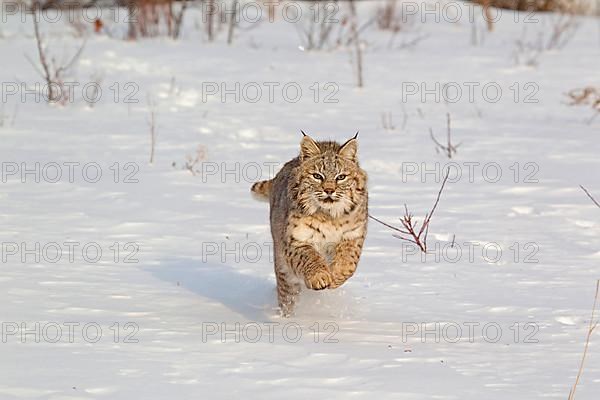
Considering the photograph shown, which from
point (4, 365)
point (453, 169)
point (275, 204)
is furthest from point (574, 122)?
point (4, 365)

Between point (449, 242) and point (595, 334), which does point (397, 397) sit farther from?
point (449, 242)


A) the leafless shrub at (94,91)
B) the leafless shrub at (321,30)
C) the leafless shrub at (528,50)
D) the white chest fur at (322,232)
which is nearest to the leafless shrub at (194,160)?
the leafless shrub at (94,91)

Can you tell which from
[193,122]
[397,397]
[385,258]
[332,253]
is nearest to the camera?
[397,397]

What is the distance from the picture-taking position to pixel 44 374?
4.77 m

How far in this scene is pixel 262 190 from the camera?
24.3ft

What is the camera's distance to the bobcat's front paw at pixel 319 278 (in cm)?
589

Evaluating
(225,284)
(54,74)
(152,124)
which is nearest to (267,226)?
(225,284)

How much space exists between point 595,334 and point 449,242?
2.35m

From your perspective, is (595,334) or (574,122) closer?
(595,334)

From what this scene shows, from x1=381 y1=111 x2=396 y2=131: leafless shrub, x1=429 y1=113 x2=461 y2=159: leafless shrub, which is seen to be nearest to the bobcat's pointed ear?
x1=429 y1=113 x2=461 y2=159: leafless shrub

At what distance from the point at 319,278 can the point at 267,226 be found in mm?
2500

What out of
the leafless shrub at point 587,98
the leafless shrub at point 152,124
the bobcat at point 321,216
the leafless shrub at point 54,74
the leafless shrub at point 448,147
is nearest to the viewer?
the bobcat at point 321,216

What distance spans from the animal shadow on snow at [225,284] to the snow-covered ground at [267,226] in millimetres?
22

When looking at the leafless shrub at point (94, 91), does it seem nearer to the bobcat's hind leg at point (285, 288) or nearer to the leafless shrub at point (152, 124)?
the leafless shrub at point (152, 124)
